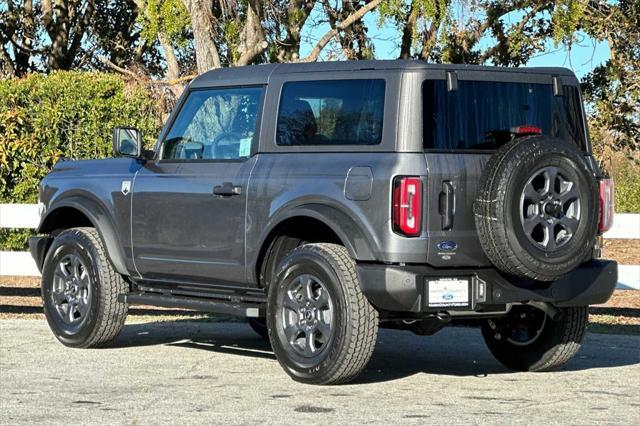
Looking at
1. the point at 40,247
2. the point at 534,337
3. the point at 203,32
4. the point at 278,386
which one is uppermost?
the point at 203,32

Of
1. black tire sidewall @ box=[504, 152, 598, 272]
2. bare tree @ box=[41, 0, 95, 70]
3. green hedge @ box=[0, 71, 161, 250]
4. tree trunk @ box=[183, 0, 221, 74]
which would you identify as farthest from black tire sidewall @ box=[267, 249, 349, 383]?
bare tree @ box=[41, 0, 95, 70]

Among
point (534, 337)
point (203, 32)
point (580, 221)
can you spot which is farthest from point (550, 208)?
point (203, 32)

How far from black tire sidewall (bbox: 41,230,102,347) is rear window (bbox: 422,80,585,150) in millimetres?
3177

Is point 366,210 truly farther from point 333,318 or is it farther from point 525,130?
point 525,130

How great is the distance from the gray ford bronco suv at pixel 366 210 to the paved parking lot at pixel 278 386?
1.16 feet

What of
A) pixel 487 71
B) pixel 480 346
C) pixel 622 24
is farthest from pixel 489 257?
pixel 622 24

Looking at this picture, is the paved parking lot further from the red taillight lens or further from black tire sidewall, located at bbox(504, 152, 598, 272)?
the red taillight lens

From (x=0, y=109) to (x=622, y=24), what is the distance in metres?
8.53

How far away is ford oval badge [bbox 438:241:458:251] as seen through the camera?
28.3 ft

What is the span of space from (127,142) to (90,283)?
3.68 ft

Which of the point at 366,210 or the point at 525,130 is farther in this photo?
the point at 525,130

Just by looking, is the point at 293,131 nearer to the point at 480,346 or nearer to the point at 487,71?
the point at 487,71

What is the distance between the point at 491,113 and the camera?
9102 millimetres

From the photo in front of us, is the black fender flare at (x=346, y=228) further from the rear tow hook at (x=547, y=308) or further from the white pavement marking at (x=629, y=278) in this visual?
the white pavement marking at (x=629, y=278)
